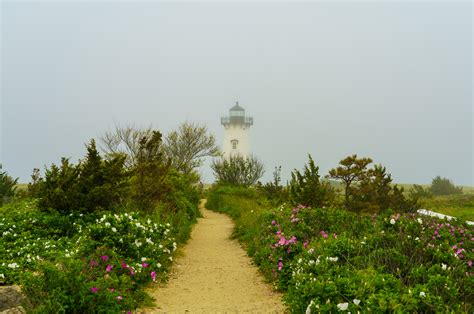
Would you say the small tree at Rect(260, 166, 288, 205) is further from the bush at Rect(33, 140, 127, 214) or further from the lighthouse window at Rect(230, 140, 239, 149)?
the lighthouse window at Rect(230, 140, 239, 149)

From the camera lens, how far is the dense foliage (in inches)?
179

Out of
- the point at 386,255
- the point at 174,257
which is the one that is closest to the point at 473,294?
the point at 386,255

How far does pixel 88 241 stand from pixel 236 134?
42705 millimetres

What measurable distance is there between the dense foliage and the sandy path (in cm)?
41

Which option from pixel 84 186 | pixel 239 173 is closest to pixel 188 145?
pixel 239 173

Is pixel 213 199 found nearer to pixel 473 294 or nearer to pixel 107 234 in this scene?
pixel 107 234

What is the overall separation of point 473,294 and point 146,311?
4357 millimetres

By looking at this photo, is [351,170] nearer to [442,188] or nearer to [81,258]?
[81,258]

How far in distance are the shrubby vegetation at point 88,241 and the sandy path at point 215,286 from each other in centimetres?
41

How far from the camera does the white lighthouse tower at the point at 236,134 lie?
5019 cm

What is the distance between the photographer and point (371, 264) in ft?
18.7

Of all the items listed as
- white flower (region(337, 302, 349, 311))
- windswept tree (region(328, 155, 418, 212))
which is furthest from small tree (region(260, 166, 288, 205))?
white flower (region(337, 302, 349, 311))

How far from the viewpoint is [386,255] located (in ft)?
18.9

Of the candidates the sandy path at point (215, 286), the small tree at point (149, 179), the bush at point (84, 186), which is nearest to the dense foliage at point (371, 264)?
the sandy path at point (215, 286)
